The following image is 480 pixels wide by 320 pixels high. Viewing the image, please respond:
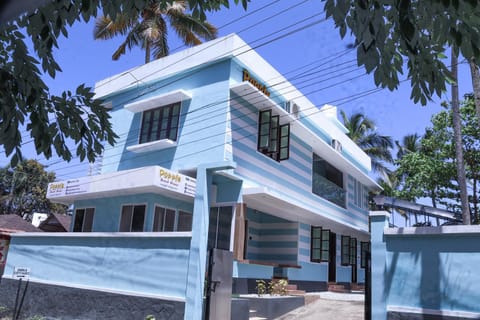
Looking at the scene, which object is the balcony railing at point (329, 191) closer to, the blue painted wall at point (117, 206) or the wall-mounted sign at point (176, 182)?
the blue painted wall at point (117, 206)

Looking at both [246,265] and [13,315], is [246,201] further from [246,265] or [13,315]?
[13,315]

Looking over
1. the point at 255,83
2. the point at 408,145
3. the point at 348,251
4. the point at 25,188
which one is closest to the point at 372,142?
the point at 408,145

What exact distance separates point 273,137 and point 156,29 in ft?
29.2

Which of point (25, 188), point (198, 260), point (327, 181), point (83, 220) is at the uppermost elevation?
point (25, 188)

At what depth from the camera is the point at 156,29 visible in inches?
784

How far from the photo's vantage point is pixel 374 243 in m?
7.94

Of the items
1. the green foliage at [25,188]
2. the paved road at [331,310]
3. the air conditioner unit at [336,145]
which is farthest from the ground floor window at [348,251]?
the green foliage at [25,188]

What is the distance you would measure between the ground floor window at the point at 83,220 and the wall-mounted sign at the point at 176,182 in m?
4.19

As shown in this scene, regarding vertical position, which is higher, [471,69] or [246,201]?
[471,69]

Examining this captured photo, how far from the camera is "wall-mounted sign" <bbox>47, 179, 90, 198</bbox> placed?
1426 cm

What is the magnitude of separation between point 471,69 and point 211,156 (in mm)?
7257

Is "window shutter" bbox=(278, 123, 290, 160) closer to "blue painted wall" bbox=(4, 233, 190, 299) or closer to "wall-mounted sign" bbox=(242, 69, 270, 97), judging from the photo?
"wall-mounted sign" bbox=(242, 69, 270, 97)

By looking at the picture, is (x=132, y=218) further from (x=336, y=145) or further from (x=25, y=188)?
(x=25, y=188)

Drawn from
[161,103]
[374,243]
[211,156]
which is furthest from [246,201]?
[374,243]
